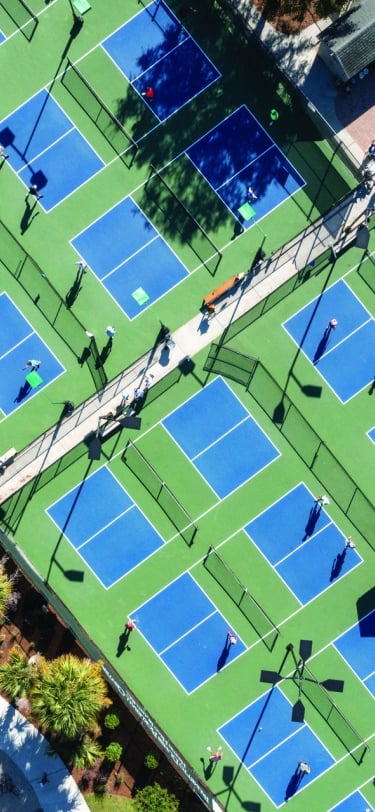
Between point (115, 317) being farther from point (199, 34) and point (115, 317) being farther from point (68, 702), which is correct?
point (68, 702)

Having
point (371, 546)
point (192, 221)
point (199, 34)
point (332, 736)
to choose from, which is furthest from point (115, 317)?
point (332, 736)

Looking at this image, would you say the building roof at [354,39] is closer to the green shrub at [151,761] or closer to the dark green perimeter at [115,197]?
the dark green perimeter at [115,197]

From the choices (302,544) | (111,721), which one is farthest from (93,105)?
(111,721)

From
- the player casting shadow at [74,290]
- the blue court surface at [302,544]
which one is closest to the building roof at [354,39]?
the player casting shadow at [74,290]

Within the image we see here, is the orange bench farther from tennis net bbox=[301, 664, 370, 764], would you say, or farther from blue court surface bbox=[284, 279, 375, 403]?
tennis net bbox=[301, 664, 370, 764]

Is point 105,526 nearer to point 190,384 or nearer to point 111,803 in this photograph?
point 190,384

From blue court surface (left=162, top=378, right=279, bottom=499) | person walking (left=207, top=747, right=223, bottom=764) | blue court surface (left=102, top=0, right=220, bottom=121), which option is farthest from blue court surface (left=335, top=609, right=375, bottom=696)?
blue court surface (left=102, top=0, right=220, bottom=121)

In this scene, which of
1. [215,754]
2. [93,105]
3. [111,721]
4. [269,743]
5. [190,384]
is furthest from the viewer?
[269,743]
